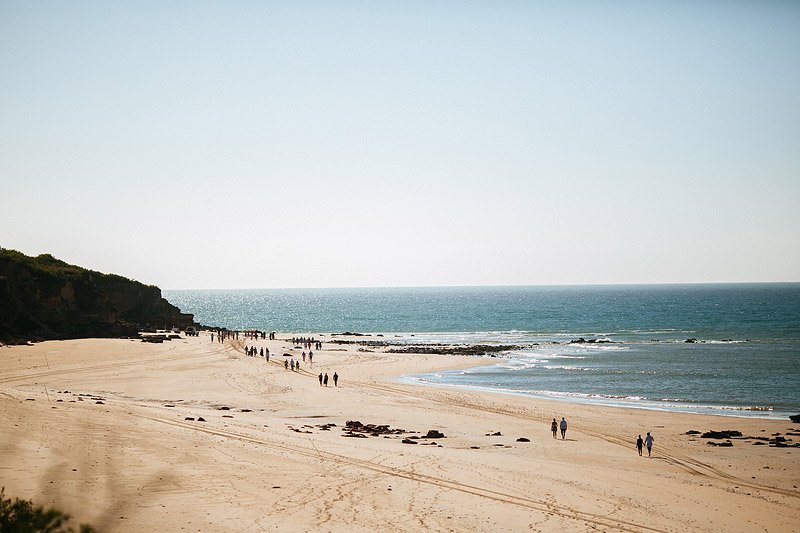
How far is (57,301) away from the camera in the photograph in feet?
206

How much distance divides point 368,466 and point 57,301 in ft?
186

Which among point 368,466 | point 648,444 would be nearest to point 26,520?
point 368,466

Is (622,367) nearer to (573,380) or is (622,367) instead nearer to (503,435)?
(573,380)

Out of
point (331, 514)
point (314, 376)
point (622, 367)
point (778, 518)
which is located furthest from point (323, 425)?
point (622, 367)

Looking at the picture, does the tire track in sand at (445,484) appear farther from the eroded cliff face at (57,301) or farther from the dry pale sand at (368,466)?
the eroded cliff face at (57,301)

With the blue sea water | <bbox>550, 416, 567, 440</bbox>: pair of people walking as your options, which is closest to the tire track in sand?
<bbox>550, 416, 567, 440</bbox>: pair of people walking

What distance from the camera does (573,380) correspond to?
4772 cm

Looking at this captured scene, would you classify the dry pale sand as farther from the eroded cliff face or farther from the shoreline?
the eroded cliff face

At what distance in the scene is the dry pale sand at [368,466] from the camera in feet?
43.9

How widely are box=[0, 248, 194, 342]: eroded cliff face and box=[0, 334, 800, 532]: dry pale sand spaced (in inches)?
906

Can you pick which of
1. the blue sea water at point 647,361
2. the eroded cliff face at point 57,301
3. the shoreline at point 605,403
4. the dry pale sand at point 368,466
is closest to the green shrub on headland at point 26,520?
the dry pale sand at point 368,466

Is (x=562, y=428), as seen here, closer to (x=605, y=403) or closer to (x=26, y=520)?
(x=605, y=403)

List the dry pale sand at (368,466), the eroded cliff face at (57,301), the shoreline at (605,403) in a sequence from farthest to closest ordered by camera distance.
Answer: the eroded cliff face at (57,301) < the shoreline at (605,403) < the dry pale sand at (368,466)

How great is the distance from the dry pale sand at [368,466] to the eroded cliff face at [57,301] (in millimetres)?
23010
